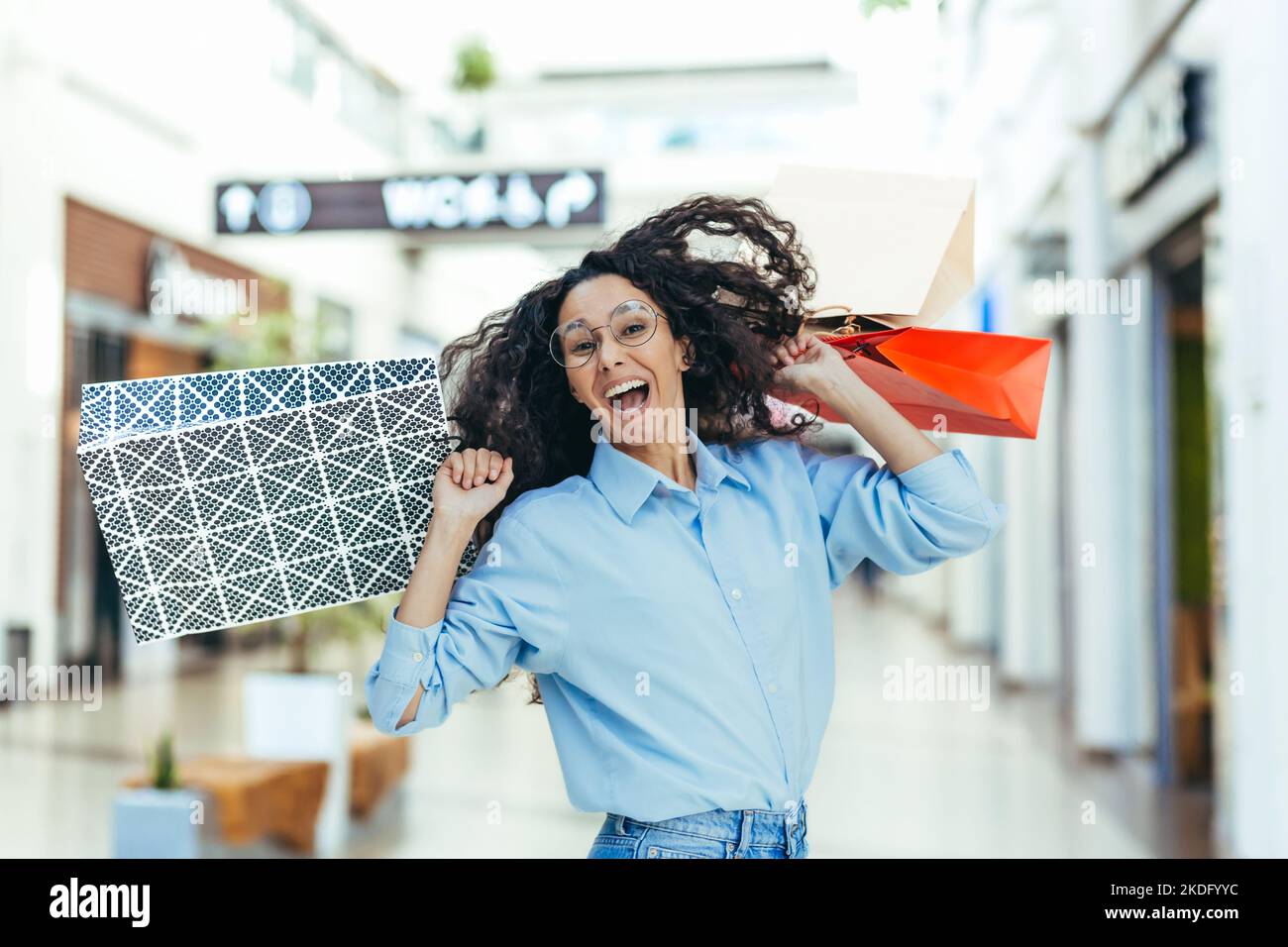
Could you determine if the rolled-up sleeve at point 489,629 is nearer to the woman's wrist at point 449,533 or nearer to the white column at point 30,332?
the woman's wrist at point 449,533

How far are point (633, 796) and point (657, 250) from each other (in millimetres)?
646

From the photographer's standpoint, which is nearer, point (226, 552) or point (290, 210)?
point (226, 552)

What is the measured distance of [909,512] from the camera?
1532mm

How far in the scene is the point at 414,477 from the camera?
1.53 meters

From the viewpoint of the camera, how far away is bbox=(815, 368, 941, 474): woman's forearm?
1.54m

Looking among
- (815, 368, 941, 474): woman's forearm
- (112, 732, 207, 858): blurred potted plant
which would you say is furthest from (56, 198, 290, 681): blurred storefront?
(815, 368, 941, 474): woman's forearm

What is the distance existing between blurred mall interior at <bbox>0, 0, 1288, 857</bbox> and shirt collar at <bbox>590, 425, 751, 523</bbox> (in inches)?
12.2

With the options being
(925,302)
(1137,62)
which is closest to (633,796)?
(925,302)

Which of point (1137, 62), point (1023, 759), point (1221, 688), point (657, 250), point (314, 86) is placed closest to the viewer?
point (657, 250)

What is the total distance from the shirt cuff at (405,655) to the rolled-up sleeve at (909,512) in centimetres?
53

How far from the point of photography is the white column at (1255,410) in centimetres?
385

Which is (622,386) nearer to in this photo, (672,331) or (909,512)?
(672,331)

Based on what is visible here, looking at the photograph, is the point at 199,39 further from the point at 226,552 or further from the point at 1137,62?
the point at 226,552

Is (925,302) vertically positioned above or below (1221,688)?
above
